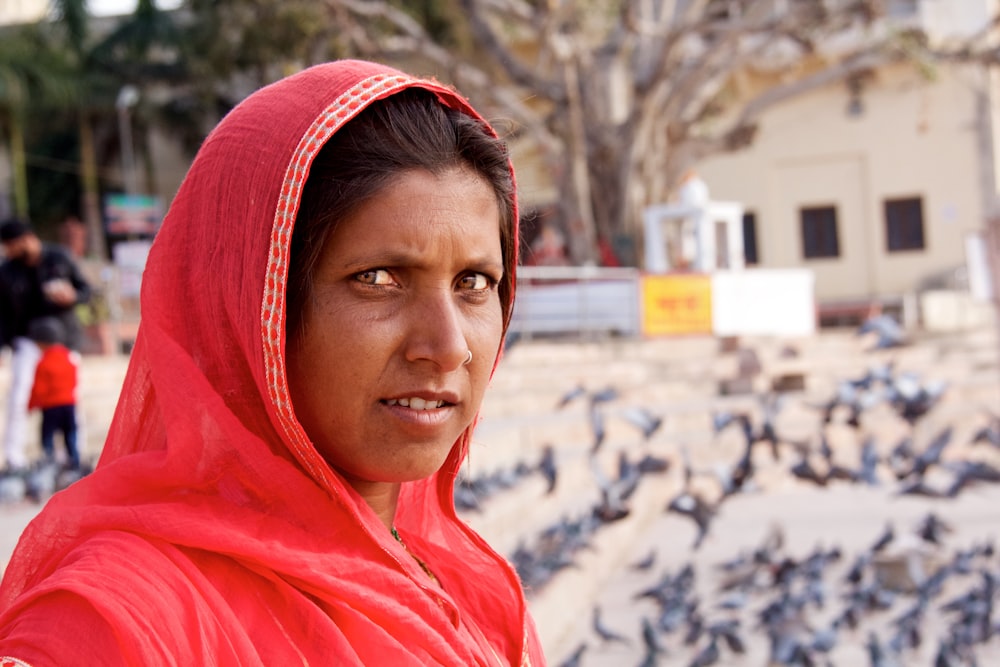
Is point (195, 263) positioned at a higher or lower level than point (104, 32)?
lower

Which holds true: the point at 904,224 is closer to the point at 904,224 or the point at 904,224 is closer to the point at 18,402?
the point at 904,224

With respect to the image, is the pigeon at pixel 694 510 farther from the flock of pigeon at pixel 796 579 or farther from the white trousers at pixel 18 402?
the white trousers at pixel 18 402

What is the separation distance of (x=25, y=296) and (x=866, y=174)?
18.9 meters

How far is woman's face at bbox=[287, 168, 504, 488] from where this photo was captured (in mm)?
1190

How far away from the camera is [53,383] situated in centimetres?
558

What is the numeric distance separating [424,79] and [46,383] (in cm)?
481

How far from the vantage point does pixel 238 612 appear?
3.58 feet

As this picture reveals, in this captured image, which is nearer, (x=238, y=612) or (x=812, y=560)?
(x=238, y=612)

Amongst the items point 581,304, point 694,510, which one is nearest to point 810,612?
point 694,510

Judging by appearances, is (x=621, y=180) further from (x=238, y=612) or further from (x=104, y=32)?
(x=238, y=612)

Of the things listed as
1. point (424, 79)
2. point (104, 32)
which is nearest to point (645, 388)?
point (424, 79)

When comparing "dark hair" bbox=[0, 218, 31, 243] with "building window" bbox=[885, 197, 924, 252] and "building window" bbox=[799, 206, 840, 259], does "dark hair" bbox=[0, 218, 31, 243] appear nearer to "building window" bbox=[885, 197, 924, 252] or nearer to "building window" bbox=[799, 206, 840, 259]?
"building window" bbox=[799, 206, 840, 259]

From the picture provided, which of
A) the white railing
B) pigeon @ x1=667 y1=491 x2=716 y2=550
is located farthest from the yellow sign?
pigeon @ x1=667 y1=491 x2=716 y2=550

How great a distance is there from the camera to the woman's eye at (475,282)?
129 centimetres
